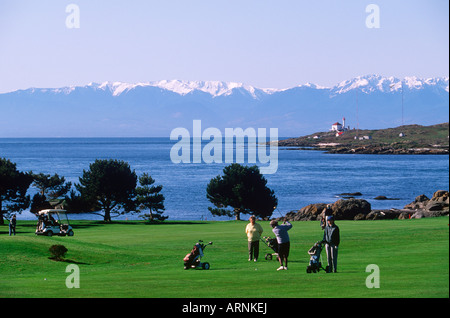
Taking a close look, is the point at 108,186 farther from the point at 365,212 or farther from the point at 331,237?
the point at 331,237

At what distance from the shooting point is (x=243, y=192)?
83375mm

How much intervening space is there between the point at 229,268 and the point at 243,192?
5642 centimetres

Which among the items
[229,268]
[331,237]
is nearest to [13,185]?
[229,268]

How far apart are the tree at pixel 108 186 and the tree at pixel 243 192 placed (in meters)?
11.0

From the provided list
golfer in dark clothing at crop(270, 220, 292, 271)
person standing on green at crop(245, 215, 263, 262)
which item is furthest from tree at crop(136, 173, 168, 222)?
golfer in dark clothing at crop(270, 220, 292, 271)

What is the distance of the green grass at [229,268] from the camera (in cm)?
1955

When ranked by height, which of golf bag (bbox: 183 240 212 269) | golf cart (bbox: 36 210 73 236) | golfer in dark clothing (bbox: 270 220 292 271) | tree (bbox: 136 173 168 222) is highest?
golfer in dark clothing (bbox: 270 220 292 271)

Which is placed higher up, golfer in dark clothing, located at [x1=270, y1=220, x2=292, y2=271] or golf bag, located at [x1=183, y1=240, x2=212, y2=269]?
golfer in dark clothing, located at [x1=270, y1=220, x2=292, y2=271]

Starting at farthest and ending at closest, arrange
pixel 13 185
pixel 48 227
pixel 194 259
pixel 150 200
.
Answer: pixel 150 200, pixel 13 185, pixel 48 227, pixel 194 259

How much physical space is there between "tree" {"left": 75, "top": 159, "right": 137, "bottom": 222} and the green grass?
123ft

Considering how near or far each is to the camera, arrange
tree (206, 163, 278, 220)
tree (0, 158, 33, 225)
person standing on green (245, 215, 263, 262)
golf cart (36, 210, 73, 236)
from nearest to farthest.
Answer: person standing on green (245, 215, 263, 262)
golf cart (36, 210, 73, 236)
tree (0, 158, 33, 225)
tree (206, 163, 278, 220)

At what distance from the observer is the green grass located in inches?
770

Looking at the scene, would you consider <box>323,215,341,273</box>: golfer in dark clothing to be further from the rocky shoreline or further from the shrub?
the rocky shoreline

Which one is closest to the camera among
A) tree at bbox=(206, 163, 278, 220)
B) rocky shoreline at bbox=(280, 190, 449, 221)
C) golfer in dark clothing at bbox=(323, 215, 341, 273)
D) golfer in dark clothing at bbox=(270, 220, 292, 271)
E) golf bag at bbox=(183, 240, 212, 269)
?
golfer in dark clothing at bbox=(323, 215, 341, 273)
